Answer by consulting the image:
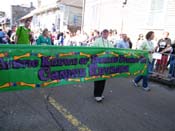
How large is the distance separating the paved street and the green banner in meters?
0.62

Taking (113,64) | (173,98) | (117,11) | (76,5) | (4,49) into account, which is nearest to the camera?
(4,49)

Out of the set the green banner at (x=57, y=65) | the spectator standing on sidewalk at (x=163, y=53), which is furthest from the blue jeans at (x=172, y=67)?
the green banner at (x=57, y=65)

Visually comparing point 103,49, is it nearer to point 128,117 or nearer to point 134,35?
point 128,117

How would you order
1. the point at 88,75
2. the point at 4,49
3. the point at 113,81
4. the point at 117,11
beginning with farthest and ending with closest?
1. the point at 117,11
2. the point at 113,81
3. the point at 88,75
4. the point at 4,49

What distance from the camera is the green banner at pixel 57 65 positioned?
12.1ft

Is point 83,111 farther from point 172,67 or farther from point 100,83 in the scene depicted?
point 172,67

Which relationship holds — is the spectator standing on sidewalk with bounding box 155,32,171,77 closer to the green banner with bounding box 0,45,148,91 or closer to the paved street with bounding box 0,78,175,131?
the paved street with bounding box 0,78,175,131

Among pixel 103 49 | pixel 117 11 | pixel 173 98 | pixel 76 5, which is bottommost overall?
pixel 173 98

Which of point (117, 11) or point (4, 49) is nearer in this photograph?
point (4, 49)

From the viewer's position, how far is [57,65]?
14.1ft

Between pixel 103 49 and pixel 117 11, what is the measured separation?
11.8m

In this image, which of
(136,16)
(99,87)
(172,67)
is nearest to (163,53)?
(172,67)

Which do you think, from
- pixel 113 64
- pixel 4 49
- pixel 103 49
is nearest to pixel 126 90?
pixel 113 64

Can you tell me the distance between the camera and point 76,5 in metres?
31.4
